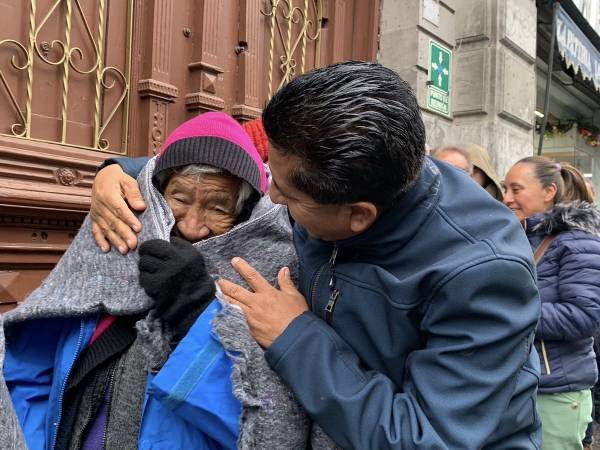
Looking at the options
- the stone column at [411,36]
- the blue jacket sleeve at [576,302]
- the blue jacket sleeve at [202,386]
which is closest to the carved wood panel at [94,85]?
the stone column at [411,36]

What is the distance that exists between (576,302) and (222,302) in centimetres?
202

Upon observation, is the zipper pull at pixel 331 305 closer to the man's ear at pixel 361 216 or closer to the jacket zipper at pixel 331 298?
the jacket zipper at pixel 331 298

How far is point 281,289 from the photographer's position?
130cm

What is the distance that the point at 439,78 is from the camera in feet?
17.2

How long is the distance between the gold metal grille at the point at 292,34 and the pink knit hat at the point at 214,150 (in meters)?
2.54

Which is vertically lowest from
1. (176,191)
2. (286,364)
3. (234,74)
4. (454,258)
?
(286,364)

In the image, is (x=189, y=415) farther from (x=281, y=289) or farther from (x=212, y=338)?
(x=281, y=289)

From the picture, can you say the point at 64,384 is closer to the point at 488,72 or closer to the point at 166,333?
the point at 166,333

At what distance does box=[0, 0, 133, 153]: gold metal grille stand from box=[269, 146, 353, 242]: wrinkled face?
2.06 m

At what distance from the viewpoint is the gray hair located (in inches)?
59.2

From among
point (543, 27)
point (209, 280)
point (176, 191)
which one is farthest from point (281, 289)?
point (543, 27)

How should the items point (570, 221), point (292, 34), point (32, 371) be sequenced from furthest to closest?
point (292, 34) → point (570, 221) → point (32, 371)

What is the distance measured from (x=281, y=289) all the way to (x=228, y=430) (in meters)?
0.32

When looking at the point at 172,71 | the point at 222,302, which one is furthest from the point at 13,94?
the point at 222,302
